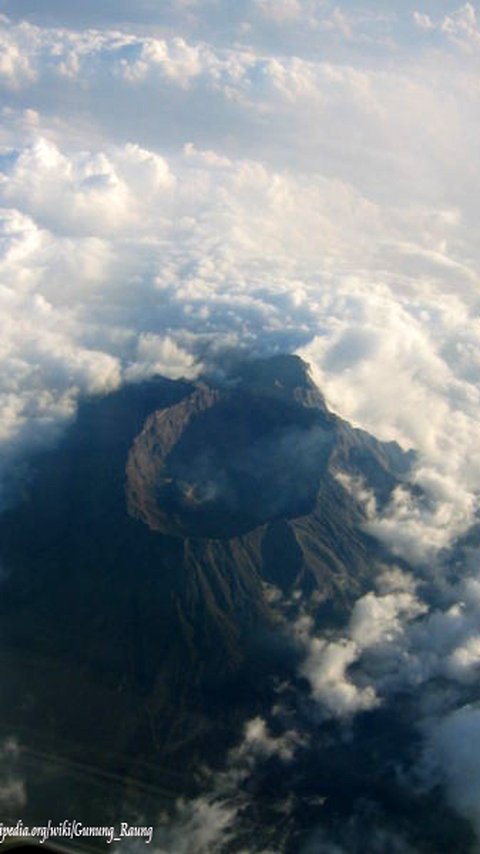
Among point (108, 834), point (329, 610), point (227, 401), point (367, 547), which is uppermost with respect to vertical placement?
point (227, 401)

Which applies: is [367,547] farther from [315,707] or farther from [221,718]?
[221,718]

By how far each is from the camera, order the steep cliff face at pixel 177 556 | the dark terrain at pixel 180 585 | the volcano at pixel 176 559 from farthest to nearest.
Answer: the steep cliff face at pixel 177 556, the volcano at pixel 176 559, the dark terrain at pixel 180 585

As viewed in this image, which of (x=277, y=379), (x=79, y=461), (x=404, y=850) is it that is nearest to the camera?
(x=404, y=850)

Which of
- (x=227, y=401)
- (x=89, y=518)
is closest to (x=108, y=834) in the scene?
(x=89, y=518)

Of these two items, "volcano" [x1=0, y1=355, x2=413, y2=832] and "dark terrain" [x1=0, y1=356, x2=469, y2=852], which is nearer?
"dark terrain" [x1=0, y1=356, x2=469, y2=852]

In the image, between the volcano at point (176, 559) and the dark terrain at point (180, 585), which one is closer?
the dark terrain at point (180, 585)

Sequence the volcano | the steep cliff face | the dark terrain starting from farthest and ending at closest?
the steep cliff face
the volcano
the dark terrain

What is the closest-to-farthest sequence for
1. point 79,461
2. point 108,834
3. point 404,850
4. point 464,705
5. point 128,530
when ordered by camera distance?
point 108,834
point 404,850
point 464,705
point 128,530
point 79,461

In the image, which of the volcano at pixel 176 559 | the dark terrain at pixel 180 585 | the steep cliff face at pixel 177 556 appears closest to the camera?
the dark terrain at pixel 180 585
